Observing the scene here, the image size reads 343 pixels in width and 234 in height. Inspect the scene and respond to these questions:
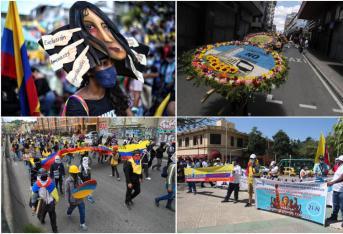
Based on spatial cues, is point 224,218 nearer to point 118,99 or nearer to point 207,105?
point 207,105

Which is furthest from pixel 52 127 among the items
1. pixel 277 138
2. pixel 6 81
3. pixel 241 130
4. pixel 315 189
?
pixel 315 189

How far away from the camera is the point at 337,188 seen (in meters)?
4.77

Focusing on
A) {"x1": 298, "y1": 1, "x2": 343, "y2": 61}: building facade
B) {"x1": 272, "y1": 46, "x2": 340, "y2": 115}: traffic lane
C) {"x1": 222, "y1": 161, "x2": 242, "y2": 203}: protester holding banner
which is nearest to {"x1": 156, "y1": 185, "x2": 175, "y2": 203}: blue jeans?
{"x1": 222, "y1": 161, "x2": 242, "y2": 203}: protester holding banner

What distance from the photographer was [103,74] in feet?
15.7

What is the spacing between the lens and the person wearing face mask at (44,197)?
188 inches

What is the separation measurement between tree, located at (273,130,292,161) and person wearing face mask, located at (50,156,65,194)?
8.91ft

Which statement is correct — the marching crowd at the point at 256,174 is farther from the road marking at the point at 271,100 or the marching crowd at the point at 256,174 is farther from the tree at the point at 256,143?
the road marking at the point at 271,100

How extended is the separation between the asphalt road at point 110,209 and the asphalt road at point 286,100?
1.01m

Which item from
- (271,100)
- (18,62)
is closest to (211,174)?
(271,100)

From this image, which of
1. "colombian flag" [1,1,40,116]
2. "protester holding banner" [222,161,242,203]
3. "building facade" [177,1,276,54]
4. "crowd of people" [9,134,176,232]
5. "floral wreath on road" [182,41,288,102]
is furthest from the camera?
"protester holding banner" [222,161,242,203]

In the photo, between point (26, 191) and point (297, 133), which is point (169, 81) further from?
point (26, 191)

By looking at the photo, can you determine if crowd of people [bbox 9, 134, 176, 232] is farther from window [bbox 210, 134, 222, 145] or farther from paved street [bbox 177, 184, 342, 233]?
window [bbox 210, 134, 222, 145]

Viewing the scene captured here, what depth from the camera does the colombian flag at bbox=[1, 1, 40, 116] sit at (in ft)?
15.1

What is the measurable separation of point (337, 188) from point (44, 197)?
361 centimetres
